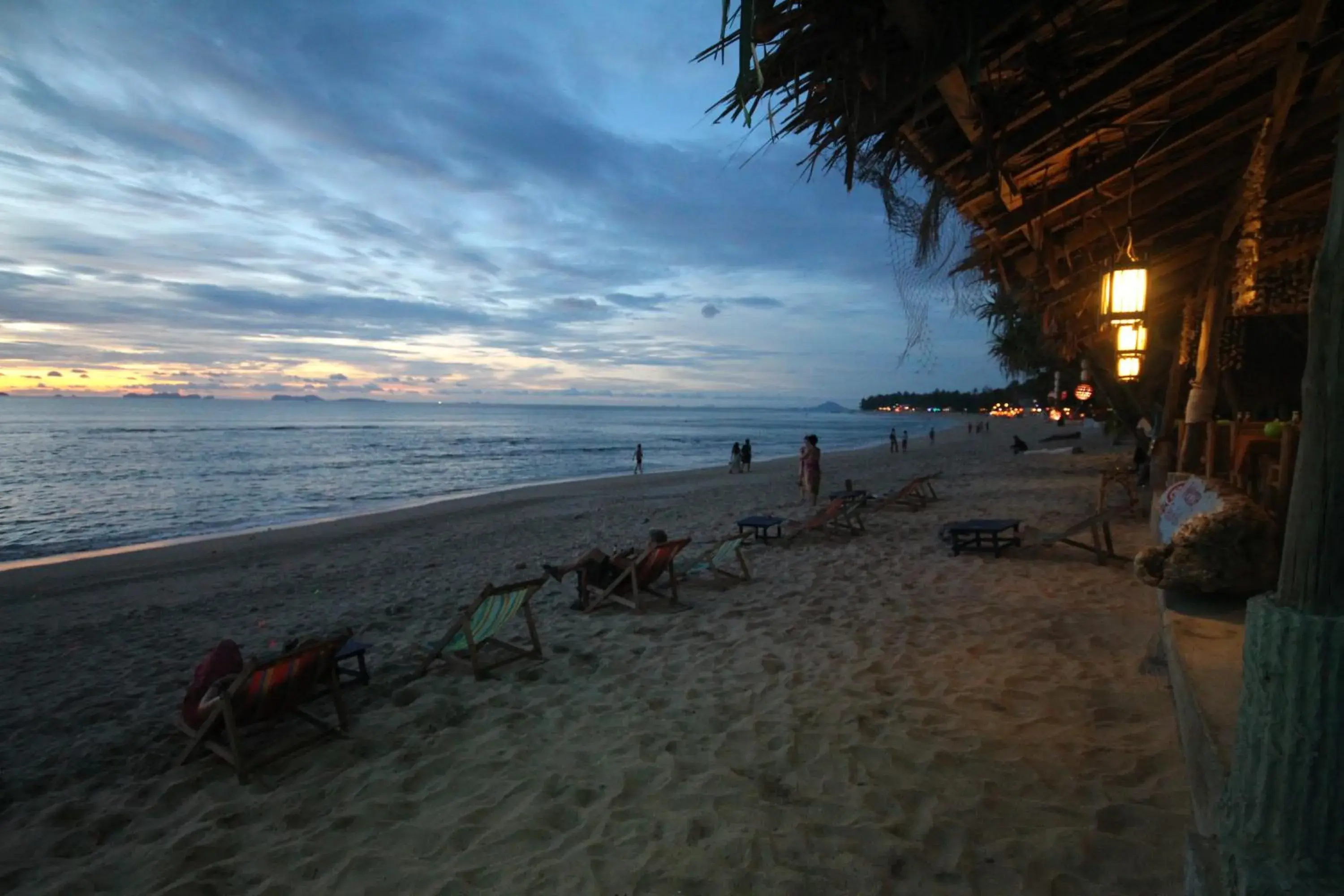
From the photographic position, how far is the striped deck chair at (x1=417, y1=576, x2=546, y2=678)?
470 centimetres

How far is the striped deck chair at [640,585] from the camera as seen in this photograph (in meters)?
6.15

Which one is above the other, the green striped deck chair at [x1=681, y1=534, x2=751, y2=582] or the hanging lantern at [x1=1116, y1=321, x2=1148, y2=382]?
the hanging lantern at [x1=1116, y1=321, x2=1148, y2=382]

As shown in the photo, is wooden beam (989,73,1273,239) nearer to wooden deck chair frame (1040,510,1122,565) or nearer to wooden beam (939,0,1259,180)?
wooden beam (939,0,1259,180)

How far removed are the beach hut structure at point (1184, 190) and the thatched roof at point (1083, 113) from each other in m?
0.01

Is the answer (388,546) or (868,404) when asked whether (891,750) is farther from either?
(868,404)

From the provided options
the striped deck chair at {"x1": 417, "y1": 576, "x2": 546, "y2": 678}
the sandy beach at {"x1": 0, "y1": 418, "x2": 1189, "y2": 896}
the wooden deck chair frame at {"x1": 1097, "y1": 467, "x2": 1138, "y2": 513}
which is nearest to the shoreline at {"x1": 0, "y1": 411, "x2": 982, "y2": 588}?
the sandy beach at {"x1": 0, "y1": 418, "x2": 1189, "y2": 896}

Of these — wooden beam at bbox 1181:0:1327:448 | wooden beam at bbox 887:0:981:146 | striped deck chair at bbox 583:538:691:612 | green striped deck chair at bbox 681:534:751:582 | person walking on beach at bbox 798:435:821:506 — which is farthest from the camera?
person walking on beach at bbox 798:435:821:506

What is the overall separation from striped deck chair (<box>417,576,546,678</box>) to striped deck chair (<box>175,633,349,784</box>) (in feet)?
2.52

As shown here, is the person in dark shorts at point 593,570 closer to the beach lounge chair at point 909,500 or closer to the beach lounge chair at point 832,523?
the beach lounge chair at point 832,523

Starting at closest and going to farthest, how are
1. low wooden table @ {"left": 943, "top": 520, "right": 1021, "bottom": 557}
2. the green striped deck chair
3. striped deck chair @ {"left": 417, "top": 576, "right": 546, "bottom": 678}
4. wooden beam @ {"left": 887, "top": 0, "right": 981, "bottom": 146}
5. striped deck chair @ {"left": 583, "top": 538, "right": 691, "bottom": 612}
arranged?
1. wooden beam @ {"left": 887, "top": 0, "right": 981, "bottom": 146}
2. striped deck chair @ {"left": 417, "top": 576, "right": 546, "bottom": 678}
3. striped deck chair @ {"left": 583, "top": 538, "right": 691, "bottom": 612}
4. the green striped deck chair
5. low wooden table @ {"left": 943, "top": 520, "right": 1021, "bottom": 557}

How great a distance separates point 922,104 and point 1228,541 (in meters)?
2.87

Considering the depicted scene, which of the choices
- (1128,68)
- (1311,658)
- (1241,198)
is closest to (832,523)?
(1241,198)

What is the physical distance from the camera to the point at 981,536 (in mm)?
8023

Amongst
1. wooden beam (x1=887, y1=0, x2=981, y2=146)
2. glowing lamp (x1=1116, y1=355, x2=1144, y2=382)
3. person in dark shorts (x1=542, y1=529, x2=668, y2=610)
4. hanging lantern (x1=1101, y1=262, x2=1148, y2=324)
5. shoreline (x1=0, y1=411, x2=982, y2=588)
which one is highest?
wooden beam (x1=887, y1=0, x2=981, y2=146)
